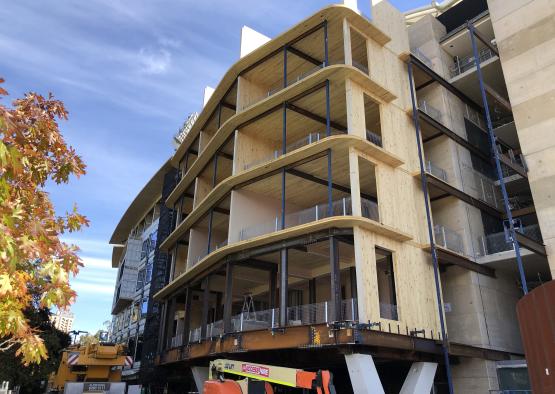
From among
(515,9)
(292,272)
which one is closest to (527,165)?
(515,9)

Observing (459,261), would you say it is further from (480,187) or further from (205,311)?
(205,311)

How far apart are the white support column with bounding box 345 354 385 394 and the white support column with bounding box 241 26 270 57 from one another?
2041 cm

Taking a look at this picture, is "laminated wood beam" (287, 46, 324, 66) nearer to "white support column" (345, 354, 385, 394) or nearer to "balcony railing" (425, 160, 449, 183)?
"balcony railing" (425, 160, 449, 183)

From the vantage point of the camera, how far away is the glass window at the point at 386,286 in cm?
2048

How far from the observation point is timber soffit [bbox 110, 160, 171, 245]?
4922cm

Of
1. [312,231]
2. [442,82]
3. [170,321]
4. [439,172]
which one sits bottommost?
[170,321]

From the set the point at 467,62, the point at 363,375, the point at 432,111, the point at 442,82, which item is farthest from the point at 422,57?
the point at 363,375

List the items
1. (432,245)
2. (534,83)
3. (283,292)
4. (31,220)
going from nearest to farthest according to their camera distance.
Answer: (31,220) < (283,292) < (432,245) < (534,83)

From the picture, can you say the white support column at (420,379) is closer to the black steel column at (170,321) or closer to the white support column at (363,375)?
the white support column at (363,375)

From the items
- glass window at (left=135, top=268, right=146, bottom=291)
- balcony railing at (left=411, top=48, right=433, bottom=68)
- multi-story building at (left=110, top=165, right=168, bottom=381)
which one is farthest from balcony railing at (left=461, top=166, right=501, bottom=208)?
glass window at (left=135, top=268, right=146, bottom=291)

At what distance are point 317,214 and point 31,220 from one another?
16151 millimetres

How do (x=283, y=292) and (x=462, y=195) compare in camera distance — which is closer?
(x=283, y=292)

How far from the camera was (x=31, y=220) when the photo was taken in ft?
19.5

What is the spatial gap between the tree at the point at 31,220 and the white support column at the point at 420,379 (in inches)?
721
